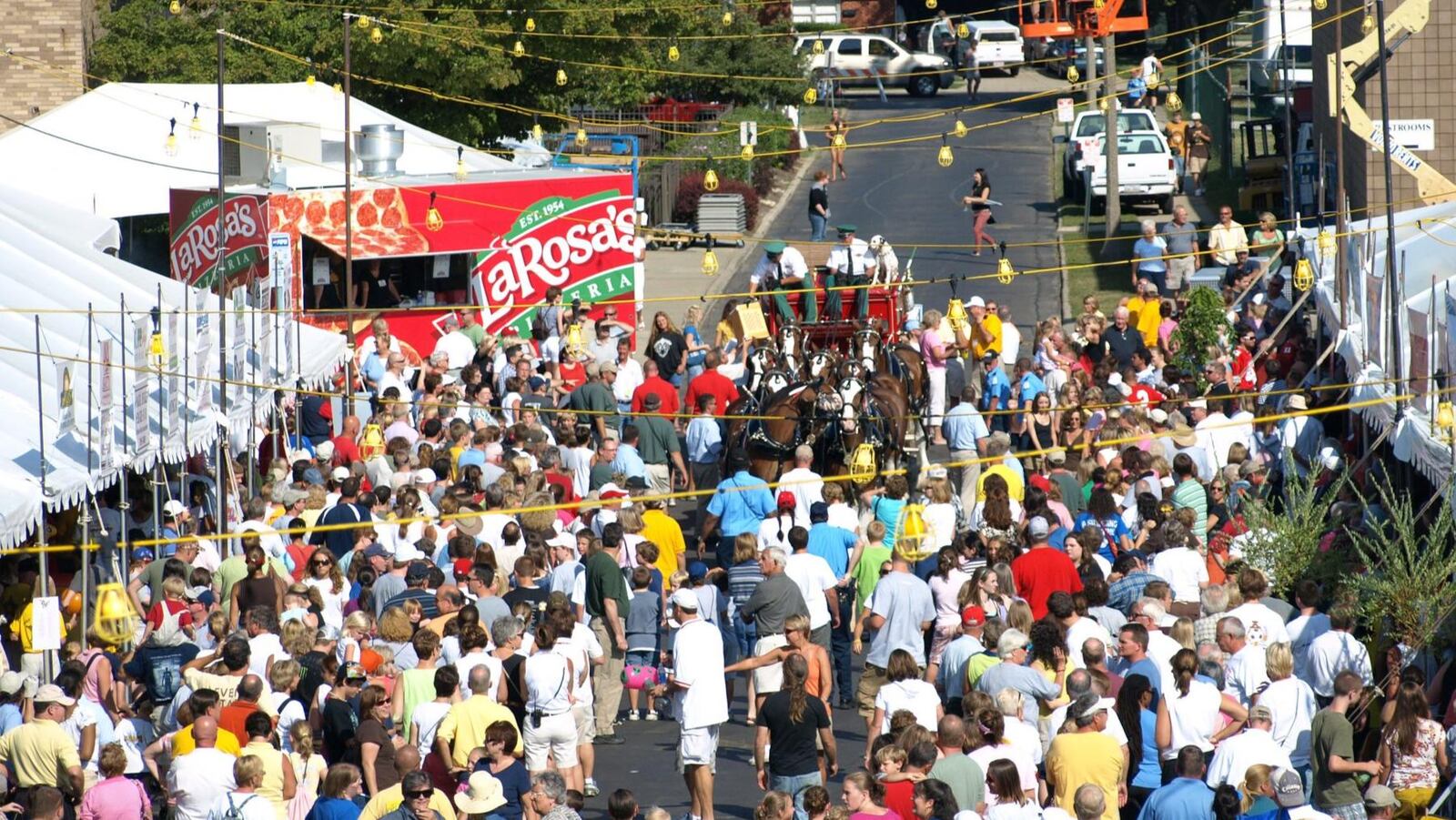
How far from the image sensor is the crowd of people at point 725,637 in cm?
1123

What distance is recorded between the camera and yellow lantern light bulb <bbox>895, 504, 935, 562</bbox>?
14.3 meters

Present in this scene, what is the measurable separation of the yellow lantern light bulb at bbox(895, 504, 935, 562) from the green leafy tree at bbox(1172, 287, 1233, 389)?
8597mm

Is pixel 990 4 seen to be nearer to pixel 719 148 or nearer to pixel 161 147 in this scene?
pixel 719 148

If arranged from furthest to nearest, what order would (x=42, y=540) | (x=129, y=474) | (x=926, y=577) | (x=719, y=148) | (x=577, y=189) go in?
(x=719, y=148) → (x=577, y=189) → (x=129, y=474) → (x=926, y=577) → (x=42, y=540)

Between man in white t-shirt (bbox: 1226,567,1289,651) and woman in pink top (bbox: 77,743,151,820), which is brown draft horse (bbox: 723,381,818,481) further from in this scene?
woman in pink top (bbox: 77,743,151,820)

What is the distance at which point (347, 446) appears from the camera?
66.2 ft

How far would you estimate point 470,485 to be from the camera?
17.6m

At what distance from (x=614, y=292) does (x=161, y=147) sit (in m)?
7.51

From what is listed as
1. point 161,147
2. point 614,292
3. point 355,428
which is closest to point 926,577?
point 355,428

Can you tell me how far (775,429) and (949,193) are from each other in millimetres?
22462

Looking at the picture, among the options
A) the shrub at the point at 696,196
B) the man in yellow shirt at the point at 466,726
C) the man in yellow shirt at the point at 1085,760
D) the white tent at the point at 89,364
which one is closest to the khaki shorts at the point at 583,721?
the man in yellow shirt at the point at 466,726

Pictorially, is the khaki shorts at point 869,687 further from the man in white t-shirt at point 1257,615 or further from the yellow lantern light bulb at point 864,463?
the yellow lantern light bulb at point 864,463

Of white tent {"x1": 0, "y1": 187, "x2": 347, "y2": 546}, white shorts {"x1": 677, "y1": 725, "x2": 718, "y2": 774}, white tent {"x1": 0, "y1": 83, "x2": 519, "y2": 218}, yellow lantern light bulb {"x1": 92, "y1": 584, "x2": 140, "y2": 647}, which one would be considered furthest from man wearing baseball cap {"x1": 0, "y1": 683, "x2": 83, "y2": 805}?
white tent {"x1": 0, "y1": 83, "x2": 519, "y2": 218}

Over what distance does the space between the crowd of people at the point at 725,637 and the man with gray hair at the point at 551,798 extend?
1cm
